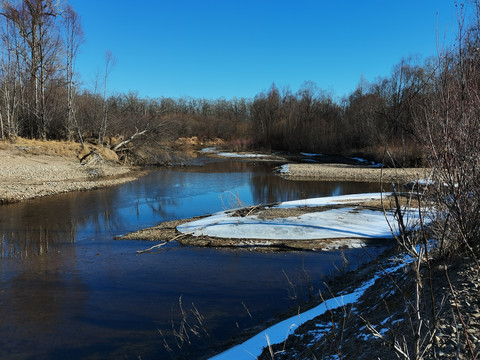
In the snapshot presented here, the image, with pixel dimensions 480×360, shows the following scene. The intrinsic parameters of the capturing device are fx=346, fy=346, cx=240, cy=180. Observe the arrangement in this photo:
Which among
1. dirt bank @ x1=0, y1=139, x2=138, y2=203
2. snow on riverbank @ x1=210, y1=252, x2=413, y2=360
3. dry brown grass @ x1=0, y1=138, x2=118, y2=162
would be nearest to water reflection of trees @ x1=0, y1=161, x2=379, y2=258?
dirt bank @ x1=0, y1=139, x2=138, y2=203

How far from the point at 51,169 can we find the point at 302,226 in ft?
55.8

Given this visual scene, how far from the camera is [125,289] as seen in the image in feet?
22.0

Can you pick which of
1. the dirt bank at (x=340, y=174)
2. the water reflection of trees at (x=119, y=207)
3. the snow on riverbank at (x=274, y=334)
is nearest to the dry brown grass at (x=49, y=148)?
the water reflection of trees at (x=119, y=207)

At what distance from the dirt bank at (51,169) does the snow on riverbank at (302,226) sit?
32.1ft

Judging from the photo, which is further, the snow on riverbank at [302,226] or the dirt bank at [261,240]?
the snow on riverbank at [302,226]

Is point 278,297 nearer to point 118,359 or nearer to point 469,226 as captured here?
point 118,359

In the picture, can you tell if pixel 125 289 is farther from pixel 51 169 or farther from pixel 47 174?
pixel 51 169

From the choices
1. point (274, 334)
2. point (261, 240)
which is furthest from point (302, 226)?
point (274, 334)

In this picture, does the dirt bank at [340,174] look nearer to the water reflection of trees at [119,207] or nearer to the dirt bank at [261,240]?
the water reflection of trees at [119,207]

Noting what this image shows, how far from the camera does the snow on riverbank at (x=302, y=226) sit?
965 centimetres

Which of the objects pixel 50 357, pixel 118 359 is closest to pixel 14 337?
pixel 50 357

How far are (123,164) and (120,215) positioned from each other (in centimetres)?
1651

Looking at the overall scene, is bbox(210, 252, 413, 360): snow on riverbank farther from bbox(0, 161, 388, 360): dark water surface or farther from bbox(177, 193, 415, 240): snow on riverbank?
bbox(177, 193, 415, 240): snow on riverbank

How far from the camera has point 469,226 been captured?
3.80 metres
